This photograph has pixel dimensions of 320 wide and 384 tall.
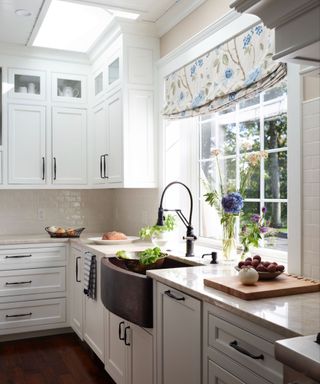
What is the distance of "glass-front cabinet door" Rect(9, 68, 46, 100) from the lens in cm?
432

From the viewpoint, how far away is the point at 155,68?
3.90 m

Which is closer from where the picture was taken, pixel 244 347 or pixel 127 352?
pixel 244 347

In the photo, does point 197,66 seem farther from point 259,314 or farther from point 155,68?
point 259,314

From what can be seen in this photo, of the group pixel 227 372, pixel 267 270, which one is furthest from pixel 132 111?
pixel 227 372

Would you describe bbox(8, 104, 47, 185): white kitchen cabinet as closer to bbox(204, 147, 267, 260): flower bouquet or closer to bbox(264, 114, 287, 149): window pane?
bbox(204, 147, 267, 260): flower bouquet

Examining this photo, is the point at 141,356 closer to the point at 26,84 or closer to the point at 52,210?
the point at 52,210

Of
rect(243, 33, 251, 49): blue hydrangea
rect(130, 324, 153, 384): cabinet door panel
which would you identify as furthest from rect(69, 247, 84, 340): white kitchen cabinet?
rect(243, 33, 251, 49): blue hydrangea

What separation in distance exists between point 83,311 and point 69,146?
5.44 ft

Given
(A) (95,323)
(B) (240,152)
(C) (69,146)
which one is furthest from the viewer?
(C) (69,146)

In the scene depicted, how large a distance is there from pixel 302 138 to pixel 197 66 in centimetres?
127

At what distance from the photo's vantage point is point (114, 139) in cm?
402

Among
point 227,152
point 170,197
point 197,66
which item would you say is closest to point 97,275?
point 170,197

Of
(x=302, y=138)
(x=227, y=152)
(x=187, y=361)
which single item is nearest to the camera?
(x=187, y=361)

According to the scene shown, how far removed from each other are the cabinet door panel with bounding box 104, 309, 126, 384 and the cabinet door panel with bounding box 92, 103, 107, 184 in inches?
61.9
